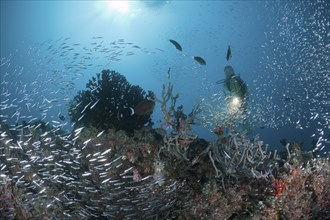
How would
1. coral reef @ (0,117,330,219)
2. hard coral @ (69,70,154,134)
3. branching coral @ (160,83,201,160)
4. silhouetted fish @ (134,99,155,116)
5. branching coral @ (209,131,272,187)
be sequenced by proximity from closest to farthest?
coral reef @ (0,117,330,219), branching coral @ (209,131,272,187), branching coral @ (160,83,201,160), silhouetted fish @ (134,99,155,116), hard coral @ (69,70,154,134)

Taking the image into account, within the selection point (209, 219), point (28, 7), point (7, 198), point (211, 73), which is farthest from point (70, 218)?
point (211, 73)

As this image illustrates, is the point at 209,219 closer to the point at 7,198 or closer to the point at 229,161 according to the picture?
the point at 229,161

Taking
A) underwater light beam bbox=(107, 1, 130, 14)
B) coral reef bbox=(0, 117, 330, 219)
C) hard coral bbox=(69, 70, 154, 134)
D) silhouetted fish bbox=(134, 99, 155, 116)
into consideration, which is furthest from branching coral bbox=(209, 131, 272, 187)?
underwater light beam bbox=(107, 1, 130, 14)

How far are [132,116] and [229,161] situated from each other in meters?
4.87

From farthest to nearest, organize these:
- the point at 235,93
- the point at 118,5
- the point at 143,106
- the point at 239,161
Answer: the point at 118,5
the point at 235,93
the point at 143,106
the point at 239,161

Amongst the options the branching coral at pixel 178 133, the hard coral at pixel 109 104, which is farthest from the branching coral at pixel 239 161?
the hard coral at pixel 109 104

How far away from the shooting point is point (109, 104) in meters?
10.0

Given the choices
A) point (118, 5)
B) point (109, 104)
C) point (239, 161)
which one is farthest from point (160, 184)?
point (118, 5)

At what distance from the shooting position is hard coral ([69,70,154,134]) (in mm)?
9656

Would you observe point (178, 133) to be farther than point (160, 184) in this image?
Yes

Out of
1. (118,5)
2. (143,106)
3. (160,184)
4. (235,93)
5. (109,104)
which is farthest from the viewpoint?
(118,5)

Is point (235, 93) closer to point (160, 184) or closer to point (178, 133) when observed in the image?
point (178, 133)

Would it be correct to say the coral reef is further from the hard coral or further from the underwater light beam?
the underwater light beam

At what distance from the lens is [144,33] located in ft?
364
